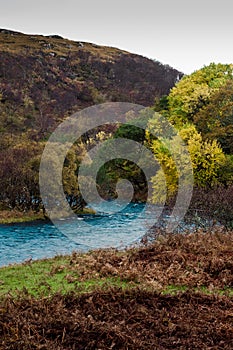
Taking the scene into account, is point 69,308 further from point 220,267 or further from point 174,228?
point 174,228

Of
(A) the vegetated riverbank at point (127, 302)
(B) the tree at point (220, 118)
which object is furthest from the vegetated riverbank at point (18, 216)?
(A) the vegetated riverbank at point (127, 302)

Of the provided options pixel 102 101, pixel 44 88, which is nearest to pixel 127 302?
pixel 102 101

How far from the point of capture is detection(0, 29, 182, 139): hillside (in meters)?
64.5

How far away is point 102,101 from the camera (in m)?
76.5

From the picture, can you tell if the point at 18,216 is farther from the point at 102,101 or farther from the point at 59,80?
the point at 59,80

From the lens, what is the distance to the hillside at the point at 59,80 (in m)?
64.5

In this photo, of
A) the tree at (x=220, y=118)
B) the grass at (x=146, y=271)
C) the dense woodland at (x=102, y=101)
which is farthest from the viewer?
the tree at (x=220, y=118)

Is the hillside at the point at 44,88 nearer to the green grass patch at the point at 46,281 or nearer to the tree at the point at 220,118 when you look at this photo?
the tree at the point at 220,118

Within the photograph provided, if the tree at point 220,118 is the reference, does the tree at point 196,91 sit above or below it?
above

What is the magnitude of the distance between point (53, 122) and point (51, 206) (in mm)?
30472

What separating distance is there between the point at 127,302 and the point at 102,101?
2784 inches

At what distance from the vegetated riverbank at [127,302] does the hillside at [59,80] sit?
41.5 metres

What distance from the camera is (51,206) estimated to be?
31.9 metres

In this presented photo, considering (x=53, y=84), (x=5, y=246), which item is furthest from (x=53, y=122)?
(x=5, y=246)
